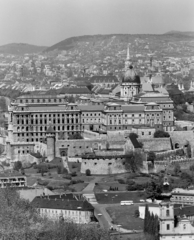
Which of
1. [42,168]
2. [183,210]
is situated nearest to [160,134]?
[42,168]

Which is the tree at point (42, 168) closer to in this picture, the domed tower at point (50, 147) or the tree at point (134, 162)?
the domed tower at point (50, 147)

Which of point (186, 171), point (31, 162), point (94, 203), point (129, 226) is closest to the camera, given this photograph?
point (129, 226)

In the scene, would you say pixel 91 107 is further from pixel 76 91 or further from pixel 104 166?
pixel 76 91

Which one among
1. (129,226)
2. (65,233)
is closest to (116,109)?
(129,226)

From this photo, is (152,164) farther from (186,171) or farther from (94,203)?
Answer: (94,203)

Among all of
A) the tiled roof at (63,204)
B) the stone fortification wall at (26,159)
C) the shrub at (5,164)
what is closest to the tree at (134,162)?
the stone fortification wall at (26,159)

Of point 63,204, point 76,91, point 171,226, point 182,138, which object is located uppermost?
point 76,91
